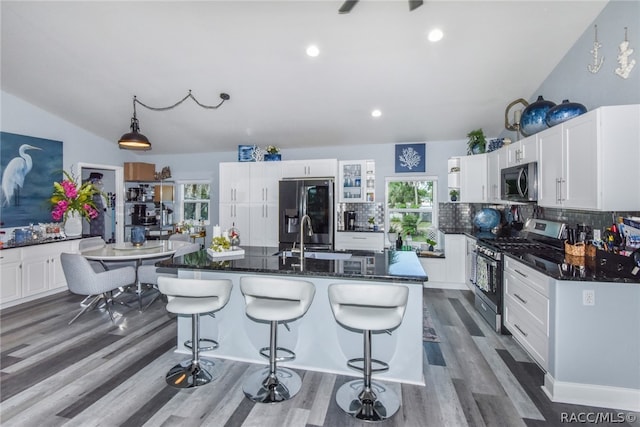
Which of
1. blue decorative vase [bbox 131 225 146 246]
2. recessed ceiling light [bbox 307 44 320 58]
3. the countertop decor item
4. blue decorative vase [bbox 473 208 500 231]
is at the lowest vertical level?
blue decorative vase [bbox 131 225 146 246]

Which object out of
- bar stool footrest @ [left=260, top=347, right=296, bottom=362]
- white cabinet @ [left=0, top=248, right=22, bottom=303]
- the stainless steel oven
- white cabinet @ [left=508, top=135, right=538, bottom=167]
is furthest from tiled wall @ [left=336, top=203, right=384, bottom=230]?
white cabinet @ [left=0, top=248, right=22, bottom=303]

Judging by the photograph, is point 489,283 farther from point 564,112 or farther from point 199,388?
point 199,388

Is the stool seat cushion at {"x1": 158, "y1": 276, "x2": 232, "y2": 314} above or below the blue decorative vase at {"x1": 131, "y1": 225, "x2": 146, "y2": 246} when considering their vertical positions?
below

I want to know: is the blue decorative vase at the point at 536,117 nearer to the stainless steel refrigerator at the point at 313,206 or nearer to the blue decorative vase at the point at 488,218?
the blue decorative vase at the point at 488,218

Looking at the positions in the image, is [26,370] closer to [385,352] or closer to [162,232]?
[385,352]

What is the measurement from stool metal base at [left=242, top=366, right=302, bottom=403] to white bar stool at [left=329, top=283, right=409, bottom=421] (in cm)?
36

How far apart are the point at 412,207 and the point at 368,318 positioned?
12.4 ft

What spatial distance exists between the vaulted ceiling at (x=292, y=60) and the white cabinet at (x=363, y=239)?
66.3 inches

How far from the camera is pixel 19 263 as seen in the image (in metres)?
4.11

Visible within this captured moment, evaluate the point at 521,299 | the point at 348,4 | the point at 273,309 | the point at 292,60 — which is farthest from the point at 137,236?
the point at 521,299

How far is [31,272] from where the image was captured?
426 cm

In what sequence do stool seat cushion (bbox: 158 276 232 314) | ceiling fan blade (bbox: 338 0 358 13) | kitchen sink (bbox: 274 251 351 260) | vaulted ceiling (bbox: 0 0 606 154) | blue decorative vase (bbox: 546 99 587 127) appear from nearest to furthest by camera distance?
1. ceiling fan blade (bbox: 338 0 358 13)
2. stool seat cushion (bbox: 158 276 232 314)
3. blue decorative vase (bbox: 546 99 587 127)
4. vaulted ceiling (bbox: 0 0 606 154)
5. kitchen sink (bbox: 274 251 351 260)

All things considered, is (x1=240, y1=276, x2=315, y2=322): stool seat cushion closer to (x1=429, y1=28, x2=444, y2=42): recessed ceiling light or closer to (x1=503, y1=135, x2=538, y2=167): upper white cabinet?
(x1=429, y1=28, x2=444, y2=42): recessed ceiling light

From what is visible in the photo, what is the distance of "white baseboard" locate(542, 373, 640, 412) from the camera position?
6.82 ft
